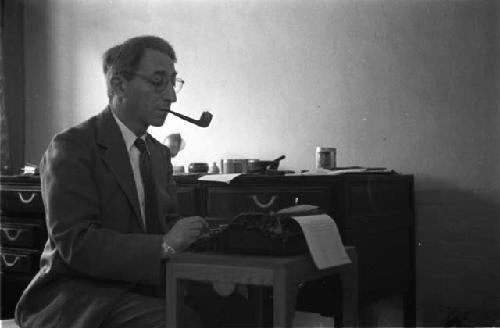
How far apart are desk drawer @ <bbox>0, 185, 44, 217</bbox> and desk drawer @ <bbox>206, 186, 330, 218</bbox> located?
109cm

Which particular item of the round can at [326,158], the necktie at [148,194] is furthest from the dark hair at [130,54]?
the round can at [326,158]

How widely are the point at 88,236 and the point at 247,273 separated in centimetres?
48

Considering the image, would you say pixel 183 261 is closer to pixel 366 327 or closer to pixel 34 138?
→ pixel 366 327

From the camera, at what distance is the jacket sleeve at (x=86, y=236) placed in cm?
182

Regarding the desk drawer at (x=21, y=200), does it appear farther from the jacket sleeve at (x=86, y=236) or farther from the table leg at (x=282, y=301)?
the table leg at (x=282, y=301)

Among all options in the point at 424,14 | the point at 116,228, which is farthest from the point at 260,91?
the point at 116,228

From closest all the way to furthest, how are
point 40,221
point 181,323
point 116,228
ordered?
point 181,323 → point 116,228 → point 40,221

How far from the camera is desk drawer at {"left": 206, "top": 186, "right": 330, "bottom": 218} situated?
9.04 ft

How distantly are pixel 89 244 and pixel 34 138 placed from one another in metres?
3.24

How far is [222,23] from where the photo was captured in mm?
3846

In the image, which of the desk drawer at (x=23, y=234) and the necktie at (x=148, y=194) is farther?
the desk drawer at (x=23, y=234)

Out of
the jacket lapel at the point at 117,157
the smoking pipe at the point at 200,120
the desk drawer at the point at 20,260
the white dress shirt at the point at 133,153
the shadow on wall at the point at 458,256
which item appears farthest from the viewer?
the desk drawer at the point at 20,260

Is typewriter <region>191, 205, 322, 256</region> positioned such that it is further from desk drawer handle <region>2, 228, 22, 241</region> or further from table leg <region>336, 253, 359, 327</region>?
desk drawer handle <region>2, 228, 22, 241</region>

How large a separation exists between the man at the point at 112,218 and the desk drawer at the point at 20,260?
1619 mm
